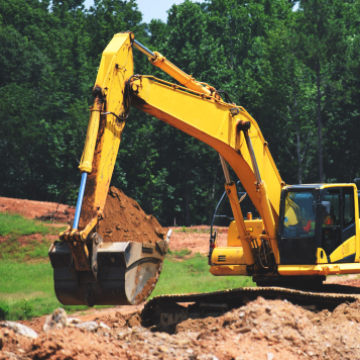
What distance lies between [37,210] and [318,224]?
23387 millimetres

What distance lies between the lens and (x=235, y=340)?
8320mm

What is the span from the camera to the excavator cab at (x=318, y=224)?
34.1ft

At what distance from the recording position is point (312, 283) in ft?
36.4

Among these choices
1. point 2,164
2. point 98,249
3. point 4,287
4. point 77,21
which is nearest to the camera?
point 98,249

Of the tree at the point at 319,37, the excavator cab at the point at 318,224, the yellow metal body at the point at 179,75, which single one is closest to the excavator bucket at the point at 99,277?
the excavator cab at the point at 318,224

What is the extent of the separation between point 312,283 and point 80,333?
4.90m

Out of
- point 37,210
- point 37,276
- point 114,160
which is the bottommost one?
point 37,276

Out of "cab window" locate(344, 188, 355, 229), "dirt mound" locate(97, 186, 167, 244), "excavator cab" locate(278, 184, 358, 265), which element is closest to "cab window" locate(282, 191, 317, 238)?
"excavator cab" locate(278, 184, 358, 265)

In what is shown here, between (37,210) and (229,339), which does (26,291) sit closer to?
(229,339)

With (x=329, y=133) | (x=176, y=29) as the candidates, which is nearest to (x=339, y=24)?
(x=329, y=133)

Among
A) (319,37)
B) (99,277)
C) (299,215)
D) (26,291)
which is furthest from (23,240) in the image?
(319,37)

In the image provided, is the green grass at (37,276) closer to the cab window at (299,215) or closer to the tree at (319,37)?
the cab window at (299,215)

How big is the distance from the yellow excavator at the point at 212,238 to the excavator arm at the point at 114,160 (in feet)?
0.05

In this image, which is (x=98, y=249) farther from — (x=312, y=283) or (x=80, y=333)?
(x=312, y=283)
